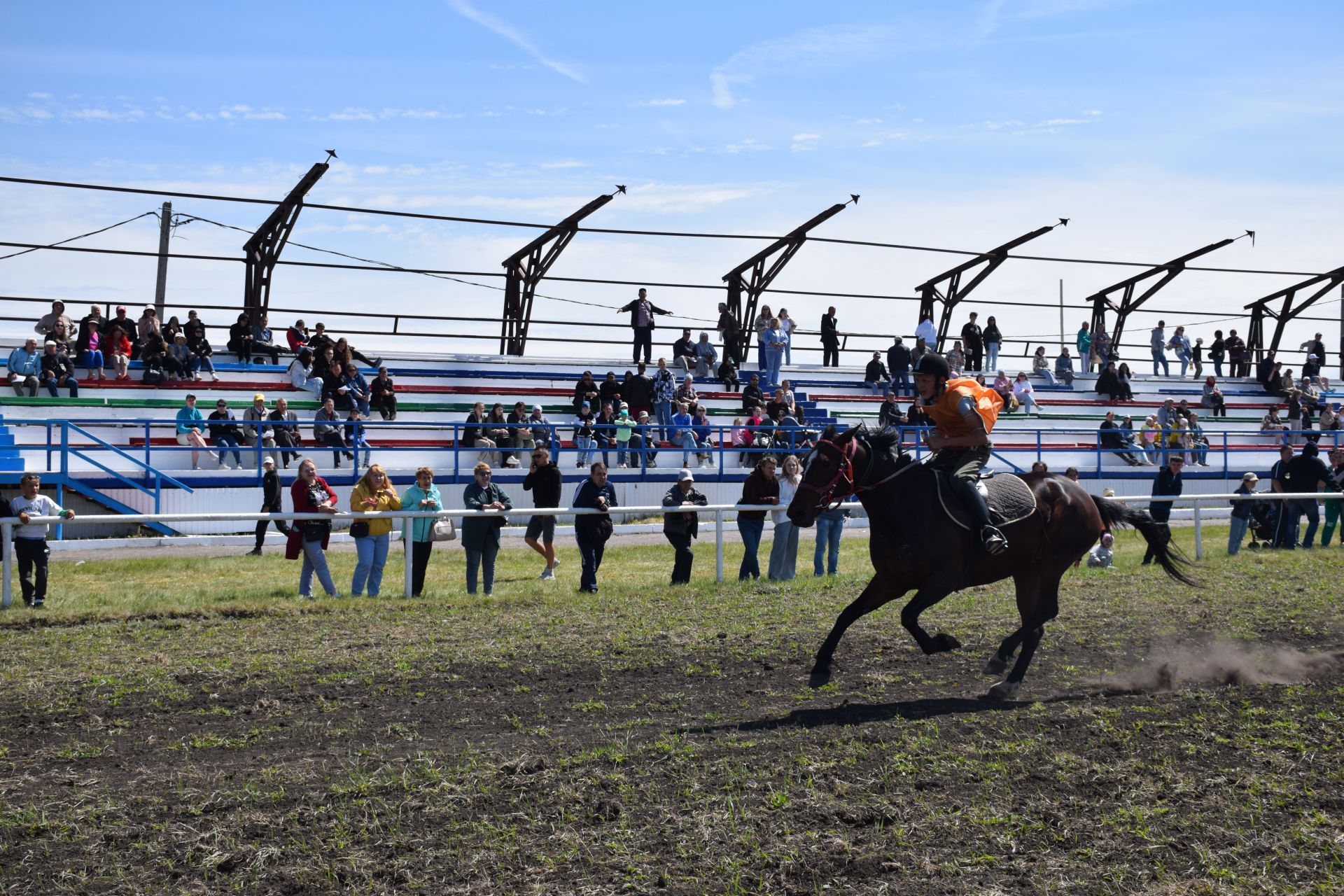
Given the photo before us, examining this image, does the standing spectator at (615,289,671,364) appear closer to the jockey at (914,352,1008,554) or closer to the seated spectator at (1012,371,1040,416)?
the seated spectator at (1012,371,1040,416)

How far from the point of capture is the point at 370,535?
47.4 feet

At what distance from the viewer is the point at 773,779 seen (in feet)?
20.7

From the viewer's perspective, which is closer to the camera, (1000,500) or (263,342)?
(1000,500)

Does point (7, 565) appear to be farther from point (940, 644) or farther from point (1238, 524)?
point (1238, 524)

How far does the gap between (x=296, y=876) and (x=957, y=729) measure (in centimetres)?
385

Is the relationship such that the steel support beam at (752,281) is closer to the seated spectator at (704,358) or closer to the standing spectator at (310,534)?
the seated spectator at (704,358)

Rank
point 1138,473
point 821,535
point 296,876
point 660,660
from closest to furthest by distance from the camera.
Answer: point 296,876, point 660,660, point 821,535, point 1138,473

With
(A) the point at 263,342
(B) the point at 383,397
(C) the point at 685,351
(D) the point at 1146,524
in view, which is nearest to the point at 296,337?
(A) the point at 263,342

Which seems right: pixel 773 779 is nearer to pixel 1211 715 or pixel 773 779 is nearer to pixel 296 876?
pixel 296 876

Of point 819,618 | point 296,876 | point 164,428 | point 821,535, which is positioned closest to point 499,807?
point 296,876

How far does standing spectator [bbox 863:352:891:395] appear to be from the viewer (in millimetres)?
33906

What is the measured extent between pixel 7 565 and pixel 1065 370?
31533 mm

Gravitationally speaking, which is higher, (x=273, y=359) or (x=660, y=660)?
(x=273, y=359)

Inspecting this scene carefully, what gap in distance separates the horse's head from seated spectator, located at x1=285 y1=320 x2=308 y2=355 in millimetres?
21010
